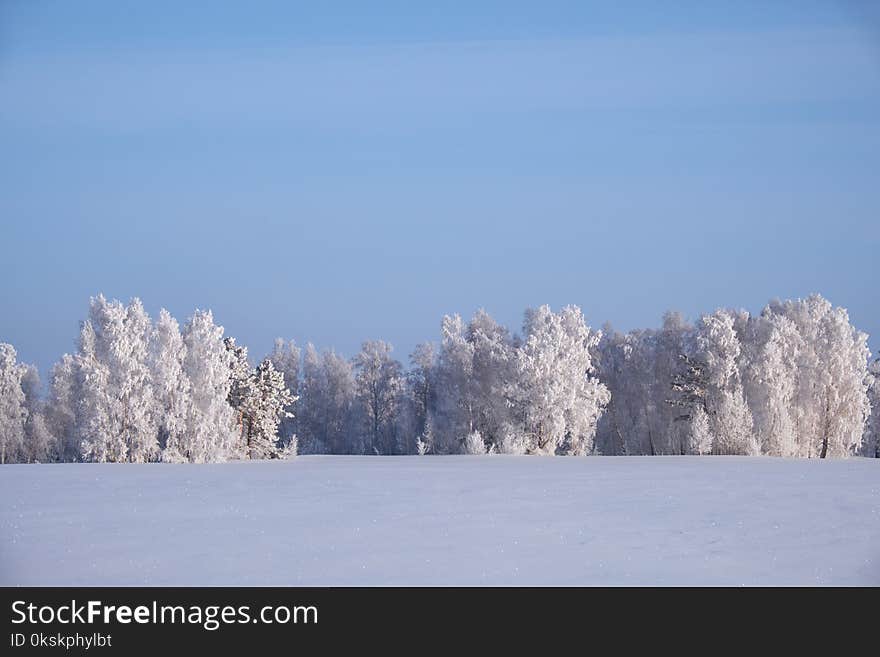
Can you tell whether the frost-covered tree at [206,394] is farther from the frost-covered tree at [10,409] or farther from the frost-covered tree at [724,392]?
the frost-covered tree at [724,392]

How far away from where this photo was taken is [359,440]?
6153 centimetres

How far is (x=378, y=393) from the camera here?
6116 cm

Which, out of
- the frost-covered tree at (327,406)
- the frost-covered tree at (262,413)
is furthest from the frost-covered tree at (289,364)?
the frost-covered tree at (262,413)

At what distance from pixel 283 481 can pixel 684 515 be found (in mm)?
9797

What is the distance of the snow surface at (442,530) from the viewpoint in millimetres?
10219

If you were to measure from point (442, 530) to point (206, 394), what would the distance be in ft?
79.2

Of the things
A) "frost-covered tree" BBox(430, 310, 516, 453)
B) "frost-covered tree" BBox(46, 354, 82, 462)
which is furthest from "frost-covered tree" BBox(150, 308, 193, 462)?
"frost-covered tree" BBox(430, 310, 516, 453)

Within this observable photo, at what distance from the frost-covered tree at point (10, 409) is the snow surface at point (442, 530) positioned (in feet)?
90.5
